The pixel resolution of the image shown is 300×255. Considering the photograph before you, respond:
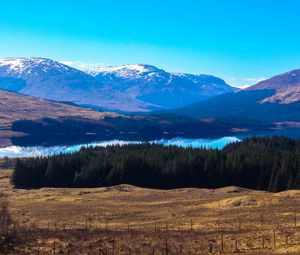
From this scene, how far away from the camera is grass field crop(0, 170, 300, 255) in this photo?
45.3m

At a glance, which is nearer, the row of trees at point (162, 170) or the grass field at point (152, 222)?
the grass field at point (152, 222)

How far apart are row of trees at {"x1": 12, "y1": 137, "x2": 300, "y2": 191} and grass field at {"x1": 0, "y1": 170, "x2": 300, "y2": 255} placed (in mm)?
16482

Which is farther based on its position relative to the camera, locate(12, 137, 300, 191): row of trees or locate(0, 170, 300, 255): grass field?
locate(12, 137, 300, 191): row of trees

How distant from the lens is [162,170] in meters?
118

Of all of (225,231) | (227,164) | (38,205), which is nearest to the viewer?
(225,231)

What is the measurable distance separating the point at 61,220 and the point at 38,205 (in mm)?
17542

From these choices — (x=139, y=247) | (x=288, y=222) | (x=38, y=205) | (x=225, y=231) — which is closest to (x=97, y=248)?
(x=139, y=247)

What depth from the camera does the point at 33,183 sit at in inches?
4783

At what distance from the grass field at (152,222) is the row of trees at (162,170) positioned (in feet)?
A: 54.1

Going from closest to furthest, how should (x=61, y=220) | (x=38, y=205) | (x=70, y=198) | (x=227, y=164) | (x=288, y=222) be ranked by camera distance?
(x=288, y=222) < (x=61, y=220) < (x=38, y=205) < (x=70, y=198) < (x=227, y=164)

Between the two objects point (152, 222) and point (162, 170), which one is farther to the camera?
point (162, 170)

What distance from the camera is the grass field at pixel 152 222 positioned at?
149 feet

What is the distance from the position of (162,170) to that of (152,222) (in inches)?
2167

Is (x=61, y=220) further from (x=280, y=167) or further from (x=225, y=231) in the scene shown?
(x=280, y=167)
